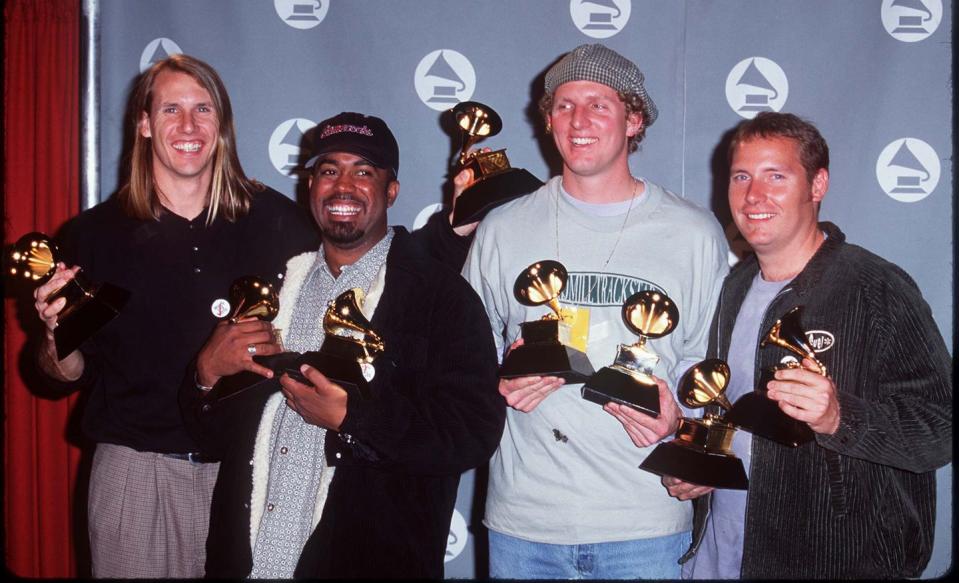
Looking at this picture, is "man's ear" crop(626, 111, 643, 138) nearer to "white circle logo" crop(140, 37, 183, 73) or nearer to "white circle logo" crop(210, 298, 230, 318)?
"white circle logo" crop(210, 298, 230, 318)

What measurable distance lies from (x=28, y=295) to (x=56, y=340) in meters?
1.68

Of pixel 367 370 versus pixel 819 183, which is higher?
pixel 819 183

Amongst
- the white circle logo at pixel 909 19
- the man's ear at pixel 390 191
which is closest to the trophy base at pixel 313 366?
the man's ear at pixel 390 191

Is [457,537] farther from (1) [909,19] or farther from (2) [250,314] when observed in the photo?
(1) [909,19]

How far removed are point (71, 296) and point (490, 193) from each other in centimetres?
160

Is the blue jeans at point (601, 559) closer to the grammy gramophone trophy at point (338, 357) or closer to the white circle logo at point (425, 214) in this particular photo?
the grammy gramophone trophy at point (338, 357)

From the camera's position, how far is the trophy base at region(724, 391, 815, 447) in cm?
246

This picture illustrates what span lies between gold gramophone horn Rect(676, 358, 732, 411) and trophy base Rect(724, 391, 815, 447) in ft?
0.21

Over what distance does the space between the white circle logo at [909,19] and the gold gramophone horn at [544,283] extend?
94.0 inches

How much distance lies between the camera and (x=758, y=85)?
162 inches

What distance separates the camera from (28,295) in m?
4.31

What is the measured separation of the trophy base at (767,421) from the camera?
246cm

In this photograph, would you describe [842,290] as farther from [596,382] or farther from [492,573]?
[492,573]

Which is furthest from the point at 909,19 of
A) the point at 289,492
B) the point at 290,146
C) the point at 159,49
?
the point at 159,49
